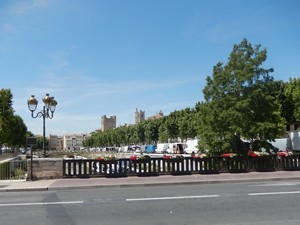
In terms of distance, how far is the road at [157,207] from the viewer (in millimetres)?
8438

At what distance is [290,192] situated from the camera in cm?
1249

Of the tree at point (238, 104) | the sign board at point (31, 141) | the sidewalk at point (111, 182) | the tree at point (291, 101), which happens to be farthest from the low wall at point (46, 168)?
the tree at point (291, 101)

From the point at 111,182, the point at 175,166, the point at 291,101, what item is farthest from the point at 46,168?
the point at 291,101

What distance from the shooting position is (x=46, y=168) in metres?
17.9

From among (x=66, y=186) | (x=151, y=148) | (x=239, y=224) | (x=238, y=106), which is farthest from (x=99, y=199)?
(x=151, y=148)

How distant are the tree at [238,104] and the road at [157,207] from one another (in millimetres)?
8227

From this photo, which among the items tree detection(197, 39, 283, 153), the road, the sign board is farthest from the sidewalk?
tree detection(197, 39, 283, 153)

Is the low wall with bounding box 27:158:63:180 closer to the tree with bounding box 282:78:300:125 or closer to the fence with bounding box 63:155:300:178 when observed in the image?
the fence with bounding box 63:155:300:178

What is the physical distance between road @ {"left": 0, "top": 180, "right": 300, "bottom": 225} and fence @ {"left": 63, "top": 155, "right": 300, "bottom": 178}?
4.08m

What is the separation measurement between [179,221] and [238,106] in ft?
46.7

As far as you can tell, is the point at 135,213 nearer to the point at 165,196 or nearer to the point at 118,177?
the point at 165,196

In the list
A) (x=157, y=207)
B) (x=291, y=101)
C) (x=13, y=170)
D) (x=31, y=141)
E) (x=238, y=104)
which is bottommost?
(x=157, y=207)

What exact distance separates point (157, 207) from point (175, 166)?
9.14 m

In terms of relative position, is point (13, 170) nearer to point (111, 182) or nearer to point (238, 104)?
point (111, 182)
